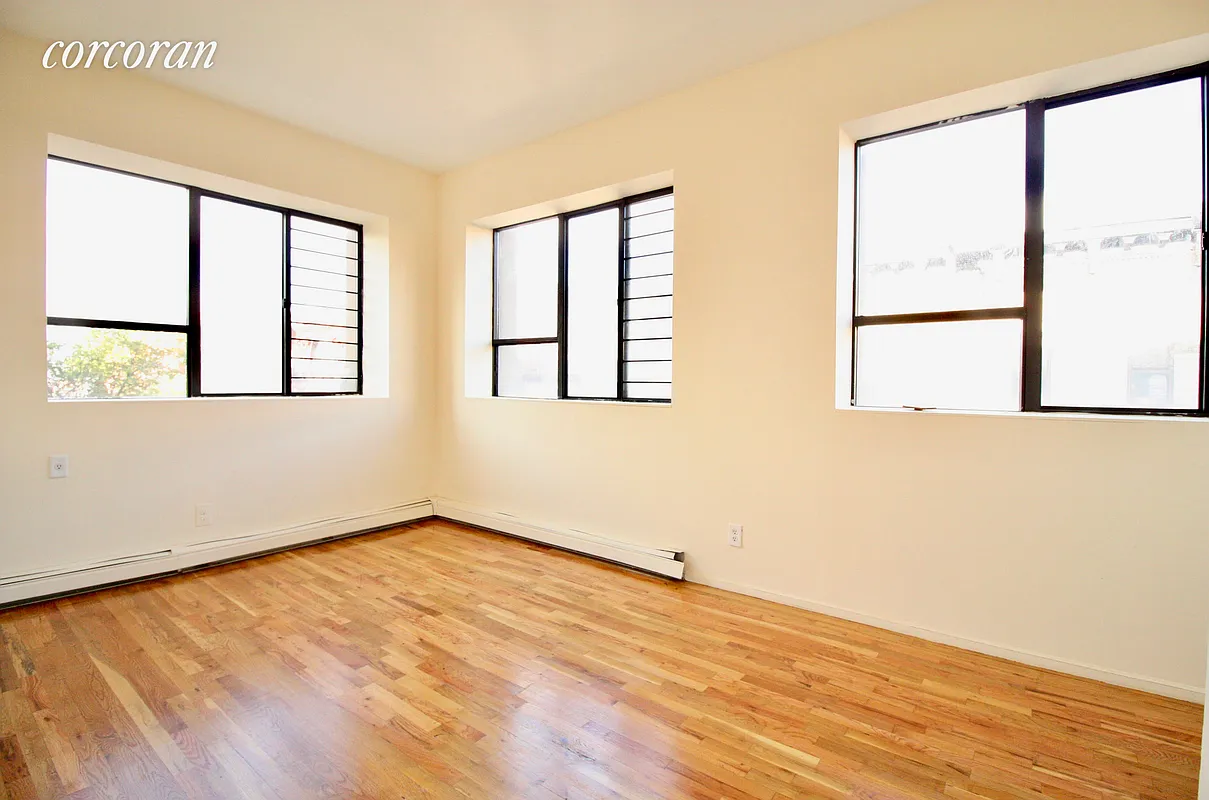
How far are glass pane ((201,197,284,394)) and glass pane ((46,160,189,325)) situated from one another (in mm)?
159

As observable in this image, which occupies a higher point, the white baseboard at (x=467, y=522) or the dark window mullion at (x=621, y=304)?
the dark window mullion at (x=621, y=304)

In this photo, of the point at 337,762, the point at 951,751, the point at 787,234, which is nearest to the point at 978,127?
the point at 787,234

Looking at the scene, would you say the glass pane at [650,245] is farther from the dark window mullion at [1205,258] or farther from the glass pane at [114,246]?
the glass pane at [114,246]

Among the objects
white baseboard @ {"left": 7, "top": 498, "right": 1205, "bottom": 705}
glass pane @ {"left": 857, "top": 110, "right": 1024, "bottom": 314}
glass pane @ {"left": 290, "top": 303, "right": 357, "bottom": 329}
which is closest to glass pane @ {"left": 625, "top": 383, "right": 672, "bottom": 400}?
white baseboard @ {"left": 7, "top": 498, "right": 1205, "bottom": 705}

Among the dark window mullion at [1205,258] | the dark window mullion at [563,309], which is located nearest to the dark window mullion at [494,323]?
the dark window mullion at [563,309]

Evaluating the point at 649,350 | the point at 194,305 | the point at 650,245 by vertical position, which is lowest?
the point at 649,350

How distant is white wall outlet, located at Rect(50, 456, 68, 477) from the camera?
119 inches

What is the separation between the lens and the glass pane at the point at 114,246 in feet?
10.6

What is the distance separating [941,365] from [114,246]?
4.77 meters

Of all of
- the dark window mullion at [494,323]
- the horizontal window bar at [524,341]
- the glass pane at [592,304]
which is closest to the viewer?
the glass pane at [592,304]

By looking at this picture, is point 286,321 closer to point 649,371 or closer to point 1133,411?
point 649,371

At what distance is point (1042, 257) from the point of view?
252 centimetres

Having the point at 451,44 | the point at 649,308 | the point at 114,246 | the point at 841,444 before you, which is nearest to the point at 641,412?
the point at 649,308

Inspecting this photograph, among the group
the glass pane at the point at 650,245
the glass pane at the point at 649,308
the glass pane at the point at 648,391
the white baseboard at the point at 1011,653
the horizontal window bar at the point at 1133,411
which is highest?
the glass pane at the point at 650,245
